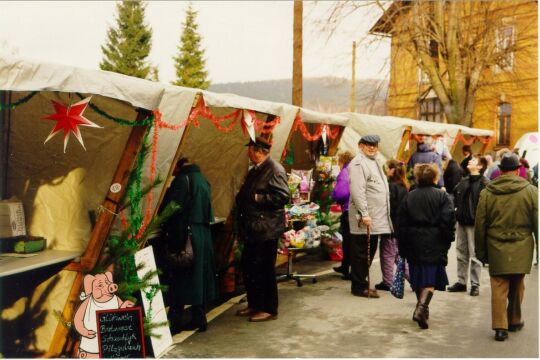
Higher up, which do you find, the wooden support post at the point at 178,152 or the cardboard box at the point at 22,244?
the wooden support post at the point at 178,152

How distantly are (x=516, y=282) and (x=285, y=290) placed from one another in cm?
295

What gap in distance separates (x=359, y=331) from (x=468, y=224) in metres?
2.34

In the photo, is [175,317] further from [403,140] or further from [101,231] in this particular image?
[403,140]

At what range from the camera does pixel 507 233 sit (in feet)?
18.4

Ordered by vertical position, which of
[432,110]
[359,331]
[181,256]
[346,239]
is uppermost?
[432,110]

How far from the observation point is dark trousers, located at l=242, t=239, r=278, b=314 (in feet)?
20.3

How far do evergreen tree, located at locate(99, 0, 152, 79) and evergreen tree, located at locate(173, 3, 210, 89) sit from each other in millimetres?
7773

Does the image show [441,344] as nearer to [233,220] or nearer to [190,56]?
[233,220]

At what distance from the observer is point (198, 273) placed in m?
5.80

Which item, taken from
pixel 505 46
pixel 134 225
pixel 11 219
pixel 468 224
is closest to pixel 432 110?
pixel 505 46

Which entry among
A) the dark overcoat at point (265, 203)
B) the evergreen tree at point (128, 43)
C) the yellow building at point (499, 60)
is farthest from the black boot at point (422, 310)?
the evergreen tree at point (128, 43)

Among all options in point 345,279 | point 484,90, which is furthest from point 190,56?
point 345,279

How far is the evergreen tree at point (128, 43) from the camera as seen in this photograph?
49750 millimetres

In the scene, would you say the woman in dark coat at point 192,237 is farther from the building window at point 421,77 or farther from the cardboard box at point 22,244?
the building window at point 421,77
